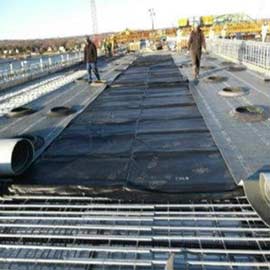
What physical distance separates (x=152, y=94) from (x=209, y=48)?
1843cm

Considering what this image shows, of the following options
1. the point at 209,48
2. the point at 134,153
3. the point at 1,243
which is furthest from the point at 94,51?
the point at 209,48

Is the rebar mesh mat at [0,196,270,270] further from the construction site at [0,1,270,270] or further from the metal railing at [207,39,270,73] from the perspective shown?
the metal railing at [207,39,270,73]

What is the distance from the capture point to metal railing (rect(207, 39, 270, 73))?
12.7m

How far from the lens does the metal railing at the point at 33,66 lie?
14.9m

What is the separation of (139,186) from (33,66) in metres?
14.6

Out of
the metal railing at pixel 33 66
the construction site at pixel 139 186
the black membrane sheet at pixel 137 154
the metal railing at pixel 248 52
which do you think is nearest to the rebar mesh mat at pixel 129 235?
the construction site at pixel 139 186

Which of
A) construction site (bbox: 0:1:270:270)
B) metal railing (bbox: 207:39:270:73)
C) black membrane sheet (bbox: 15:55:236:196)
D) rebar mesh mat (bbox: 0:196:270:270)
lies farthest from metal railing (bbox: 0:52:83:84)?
rebar mesh mat (bbox: 0:196:270:270)

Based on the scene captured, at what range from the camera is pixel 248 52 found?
15.3 m

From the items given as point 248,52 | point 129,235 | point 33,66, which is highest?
point 248,52

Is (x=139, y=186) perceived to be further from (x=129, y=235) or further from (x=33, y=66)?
(x=33, y=66)

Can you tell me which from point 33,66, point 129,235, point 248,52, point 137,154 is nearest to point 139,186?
point 129,235

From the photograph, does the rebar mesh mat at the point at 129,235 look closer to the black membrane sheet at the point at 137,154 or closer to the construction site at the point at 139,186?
the construction site at the point at 139,186

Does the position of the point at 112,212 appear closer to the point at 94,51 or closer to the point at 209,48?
the point at 94,51

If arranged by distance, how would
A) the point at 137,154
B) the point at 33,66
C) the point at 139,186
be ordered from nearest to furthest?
1. the point at 139,186
2. the point at 137,154
3. the point at 33,66
